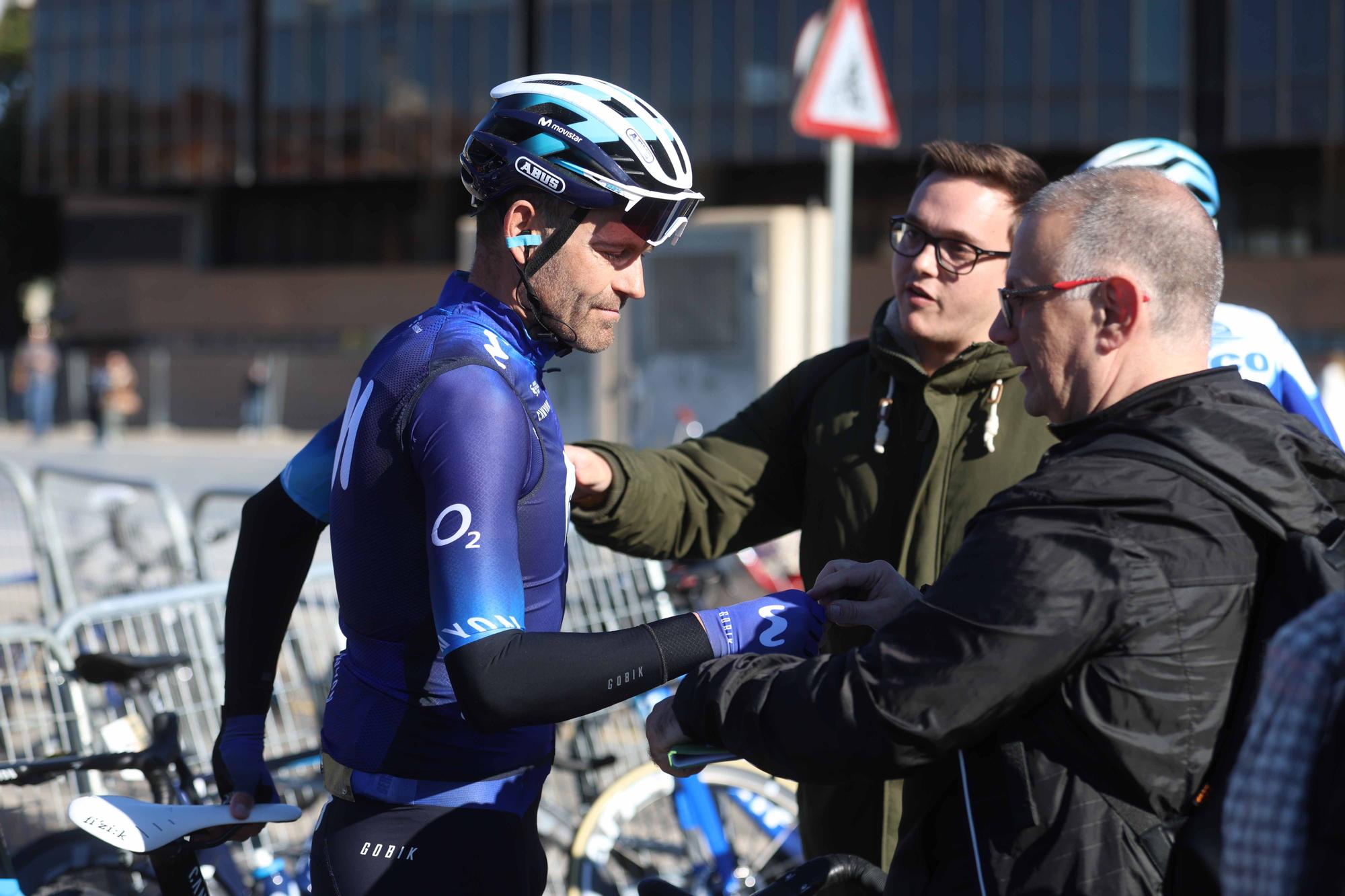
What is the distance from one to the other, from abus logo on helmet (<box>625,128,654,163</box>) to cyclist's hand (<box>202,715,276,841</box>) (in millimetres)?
1239

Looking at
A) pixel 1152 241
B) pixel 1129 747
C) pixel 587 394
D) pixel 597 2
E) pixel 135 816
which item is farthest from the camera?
pixel 597 2

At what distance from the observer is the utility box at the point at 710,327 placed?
846 centimetres

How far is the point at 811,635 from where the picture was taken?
2256mm

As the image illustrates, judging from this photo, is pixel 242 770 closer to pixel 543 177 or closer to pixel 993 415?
pixel 543 177

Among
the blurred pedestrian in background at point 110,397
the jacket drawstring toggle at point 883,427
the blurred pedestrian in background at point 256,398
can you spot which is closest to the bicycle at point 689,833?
the jacket drawstring toggle at point 883,427

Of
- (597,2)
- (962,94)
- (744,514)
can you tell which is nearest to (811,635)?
(744,514)

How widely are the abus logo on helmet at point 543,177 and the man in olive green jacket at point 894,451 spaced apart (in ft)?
2.96

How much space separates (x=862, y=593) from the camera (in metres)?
2.24

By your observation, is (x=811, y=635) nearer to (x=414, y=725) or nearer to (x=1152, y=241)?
(x=414, y=725)

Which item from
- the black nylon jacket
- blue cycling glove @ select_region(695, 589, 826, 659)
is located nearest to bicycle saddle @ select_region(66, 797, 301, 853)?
blue cycling glove @ select_region(695, 589, 826, 659)

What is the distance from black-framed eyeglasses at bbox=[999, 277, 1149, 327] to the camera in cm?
195

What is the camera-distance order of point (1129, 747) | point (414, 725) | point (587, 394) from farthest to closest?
point (587, 394) → point (414, 725) → point (1129, 747)

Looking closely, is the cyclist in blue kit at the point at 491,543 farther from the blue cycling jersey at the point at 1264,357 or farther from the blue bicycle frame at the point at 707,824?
the blue bicycle frame at the point at 707,824

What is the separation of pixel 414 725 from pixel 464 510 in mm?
424
